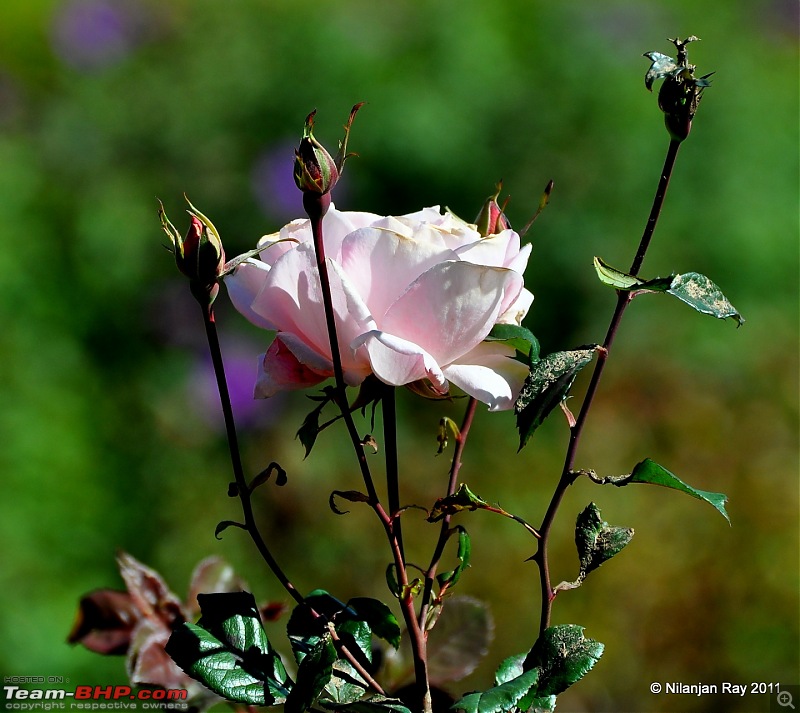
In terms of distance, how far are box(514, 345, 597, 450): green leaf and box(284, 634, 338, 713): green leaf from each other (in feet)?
0.35

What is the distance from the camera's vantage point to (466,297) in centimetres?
36

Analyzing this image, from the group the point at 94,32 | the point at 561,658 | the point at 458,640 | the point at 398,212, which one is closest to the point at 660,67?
the point at 561,658

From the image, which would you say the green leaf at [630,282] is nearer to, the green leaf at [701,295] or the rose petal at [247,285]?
the green leaf at [701,295]

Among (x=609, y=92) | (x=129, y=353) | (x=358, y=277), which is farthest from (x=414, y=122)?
(x=358, y=277)

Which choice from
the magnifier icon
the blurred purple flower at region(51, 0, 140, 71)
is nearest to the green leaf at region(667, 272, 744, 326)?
the magnifier icon

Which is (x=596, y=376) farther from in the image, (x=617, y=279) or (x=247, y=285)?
(x=247, y=285)

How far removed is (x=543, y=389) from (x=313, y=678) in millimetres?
139

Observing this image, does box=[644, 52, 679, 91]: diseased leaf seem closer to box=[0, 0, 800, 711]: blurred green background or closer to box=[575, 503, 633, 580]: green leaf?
box=[575, 503, 633, 580]: green leaf

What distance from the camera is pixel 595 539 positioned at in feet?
1.27

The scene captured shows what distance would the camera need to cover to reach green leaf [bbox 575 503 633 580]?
382 millimetres

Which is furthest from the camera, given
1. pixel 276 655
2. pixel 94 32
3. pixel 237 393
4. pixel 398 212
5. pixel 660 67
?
pixel 94 32

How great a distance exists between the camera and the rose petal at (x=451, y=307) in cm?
35

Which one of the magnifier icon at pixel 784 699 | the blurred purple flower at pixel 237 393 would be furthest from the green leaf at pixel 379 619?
the blurred purple flower at pixel 237 393

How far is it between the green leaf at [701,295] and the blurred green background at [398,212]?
1.08 metres
